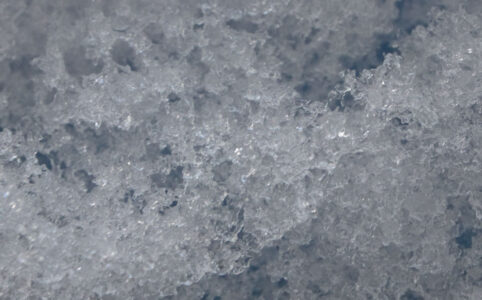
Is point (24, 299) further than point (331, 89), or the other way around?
point (331, 89)

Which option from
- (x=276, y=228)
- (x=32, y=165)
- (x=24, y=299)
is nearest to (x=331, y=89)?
(x=276, y=228)

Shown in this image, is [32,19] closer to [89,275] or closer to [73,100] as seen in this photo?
[73,100]

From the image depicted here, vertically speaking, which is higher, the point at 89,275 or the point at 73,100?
the point at 73,100

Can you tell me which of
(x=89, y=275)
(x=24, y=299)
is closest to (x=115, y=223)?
(x=89, y=275)

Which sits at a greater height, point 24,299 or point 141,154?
point 141,154

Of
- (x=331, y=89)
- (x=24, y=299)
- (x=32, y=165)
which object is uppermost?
(x=331, y=89)

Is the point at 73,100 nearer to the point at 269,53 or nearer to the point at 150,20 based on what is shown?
the point at 150,20
